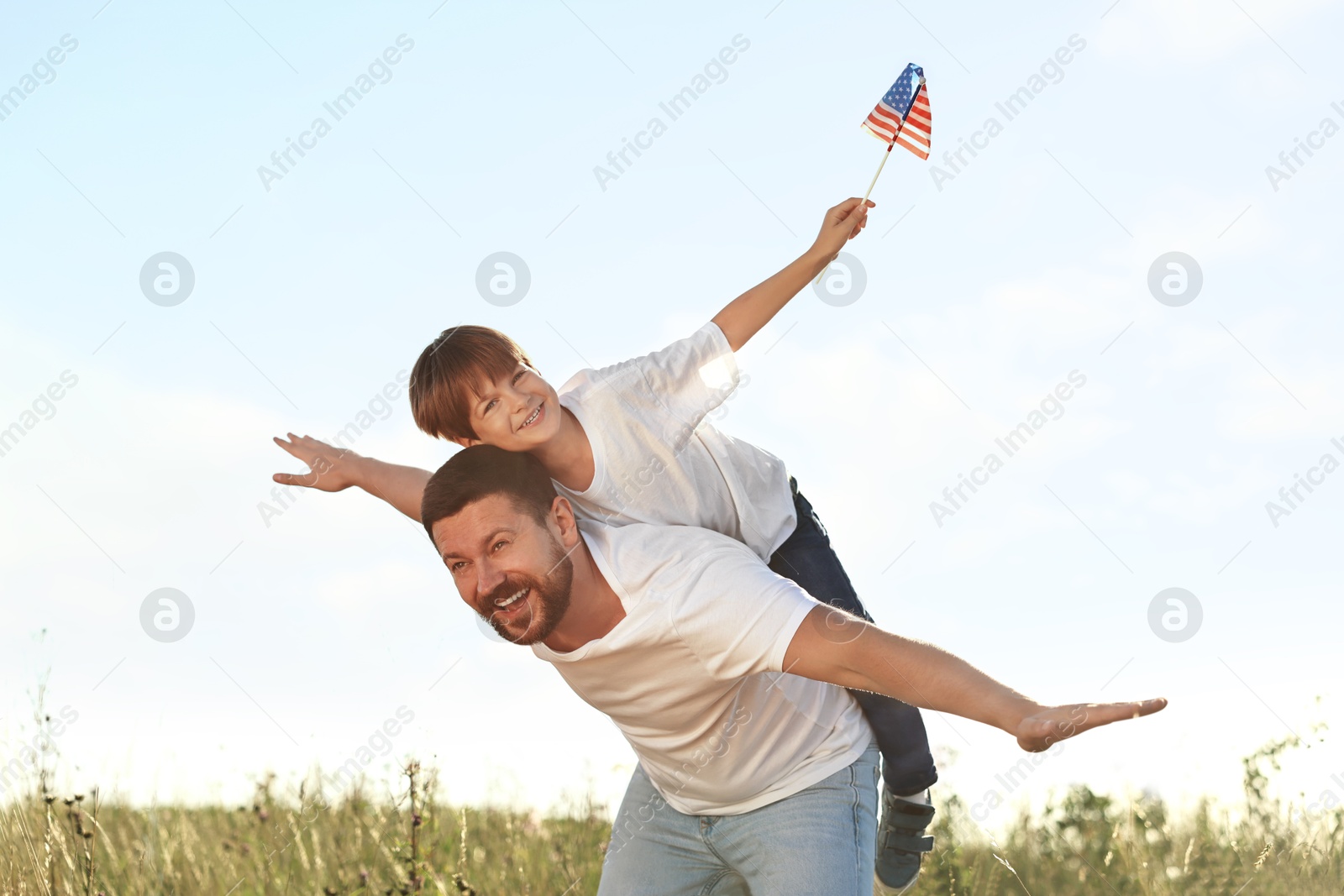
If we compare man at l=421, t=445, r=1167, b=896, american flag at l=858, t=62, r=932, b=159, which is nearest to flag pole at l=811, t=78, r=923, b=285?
american flag at l=858, t=62, r=932, b=159

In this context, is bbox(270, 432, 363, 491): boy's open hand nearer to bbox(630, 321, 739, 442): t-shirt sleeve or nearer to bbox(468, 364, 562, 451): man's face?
bbox(468, 364, 562, 451): man's face

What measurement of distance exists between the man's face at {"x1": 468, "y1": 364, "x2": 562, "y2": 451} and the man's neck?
64cm

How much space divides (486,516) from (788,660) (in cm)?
101

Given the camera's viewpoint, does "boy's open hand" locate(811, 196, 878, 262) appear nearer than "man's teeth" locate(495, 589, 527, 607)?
No

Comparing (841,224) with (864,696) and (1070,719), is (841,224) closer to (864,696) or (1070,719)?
(864,696)

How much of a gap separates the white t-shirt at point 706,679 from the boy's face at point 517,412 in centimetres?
46

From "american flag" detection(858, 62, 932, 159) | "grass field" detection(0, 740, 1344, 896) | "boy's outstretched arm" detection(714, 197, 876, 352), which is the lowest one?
"grass field" detection(0, 740, 1344, 896)

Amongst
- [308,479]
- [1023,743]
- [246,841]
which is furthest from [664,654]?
[246,841]

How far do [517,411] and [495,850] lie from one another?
289 centimetres

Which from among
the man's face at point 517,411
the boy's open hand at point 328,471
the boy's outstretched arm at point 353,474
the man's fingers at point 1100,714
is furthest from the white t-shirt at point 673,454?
the man's fingers at point 1100,714

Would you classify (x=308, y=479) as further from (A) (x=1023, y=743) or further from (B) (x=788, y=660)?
(A) (x=1023, y=743)

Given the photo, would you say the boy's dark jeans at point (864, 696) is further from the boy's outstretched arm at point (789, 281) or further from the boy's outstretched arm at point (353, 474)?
the boy's outstretched arm at point (353, 474)

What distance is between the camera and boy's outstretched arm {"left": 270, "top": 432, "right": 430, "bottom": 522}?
438 cm

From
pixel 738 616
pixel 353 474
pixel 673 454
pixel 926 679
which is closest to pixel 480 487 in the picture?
pixel 673 454
